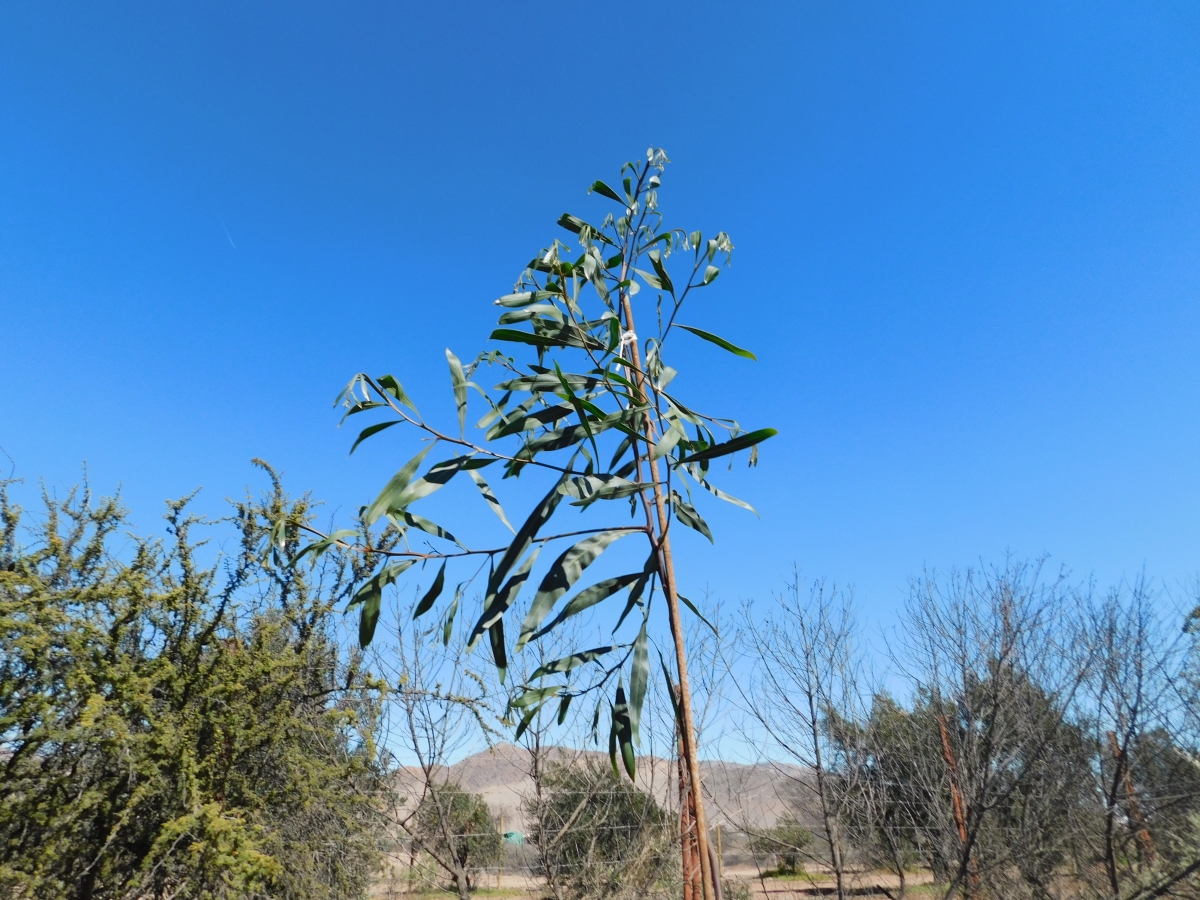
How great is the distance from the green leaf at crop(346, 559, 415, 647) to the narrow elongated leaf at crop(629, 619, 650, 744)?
0.49 meters

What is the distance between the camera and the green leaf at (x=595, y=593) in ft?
4.53

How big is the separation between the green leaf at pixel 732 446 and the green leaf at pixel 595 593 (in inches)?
10.6

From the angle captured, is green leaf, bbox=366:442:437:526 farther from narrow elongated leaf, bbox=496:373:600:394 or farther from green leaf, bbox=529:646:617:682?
green leaf, bbox=529:646:617:682

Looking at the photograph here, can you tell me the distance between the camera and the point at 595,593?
141 cm

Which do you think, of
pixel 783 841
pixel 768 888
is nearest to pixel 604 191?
pixel 783 841

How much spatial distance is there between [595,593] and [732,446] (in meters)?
0.41

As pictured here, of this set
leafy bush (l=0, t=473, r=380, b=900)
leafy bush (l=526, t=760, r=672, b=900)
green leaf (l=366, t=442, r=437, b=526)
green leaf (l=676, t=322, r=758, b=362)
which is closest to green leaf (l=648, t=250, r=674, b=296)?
green leaf (l=676, t=322, r=758, b=362)

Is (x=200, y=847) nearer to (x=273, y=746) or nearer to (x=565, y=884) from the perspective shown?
(x=273, y=746)

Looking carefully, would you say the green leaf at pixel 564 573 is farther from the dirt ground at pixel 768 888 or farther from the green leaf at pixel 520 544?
the dirt ground at pixel 768 888

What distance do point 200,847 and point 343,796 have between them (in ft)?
5.42

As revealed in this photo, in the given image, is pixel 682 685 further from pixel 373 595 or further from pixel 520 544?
pixel 373 595

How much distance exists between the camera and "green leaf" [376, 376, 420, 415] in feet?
4.40

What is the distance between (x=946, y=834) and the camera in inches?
304

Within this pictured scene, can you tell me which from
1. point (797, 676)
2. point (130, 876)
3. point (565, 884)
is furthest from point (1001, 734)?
point (130, 876)
